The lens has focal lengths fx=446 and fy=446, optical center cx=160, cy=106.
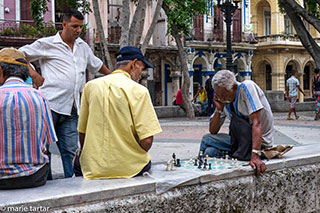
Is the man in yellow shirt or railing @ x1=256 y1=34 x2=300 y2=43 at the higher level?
railing @ x1=256 y1=34 x2=300 y2=43

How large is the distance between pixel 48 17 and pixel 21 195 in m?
23.7

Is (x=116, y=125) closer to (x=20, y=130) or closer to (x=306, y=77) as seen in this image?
(x=20, y=130)

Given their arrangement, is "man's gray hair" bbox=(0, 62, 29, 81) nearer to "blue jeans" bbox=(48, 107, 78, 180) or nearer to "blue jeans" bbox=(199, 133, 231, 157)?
"blue jeans" bbox=(48, 107, 78, 180)

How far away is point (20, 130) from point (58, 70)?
59.6 inches

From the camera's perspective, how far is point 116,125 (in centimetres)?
345

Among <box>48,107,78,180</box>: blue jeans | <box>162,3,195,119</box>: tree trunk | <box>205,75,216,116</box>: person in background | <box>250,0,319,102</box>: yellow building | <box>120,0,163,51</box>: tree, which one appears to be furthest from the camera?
<box>250,0,319,102</box>: yellow building

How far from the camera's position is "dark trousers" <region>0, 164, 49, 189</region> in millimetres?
3088

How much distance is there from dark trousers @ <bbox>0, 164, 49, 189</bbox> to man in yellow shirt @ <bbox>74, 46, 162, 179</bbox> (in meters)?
0.38

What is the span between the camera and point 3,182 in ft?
10.1

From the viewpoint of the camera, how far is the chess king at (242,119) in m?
4.37

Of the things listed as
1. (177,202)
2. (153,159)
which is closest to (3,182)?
(177,202)

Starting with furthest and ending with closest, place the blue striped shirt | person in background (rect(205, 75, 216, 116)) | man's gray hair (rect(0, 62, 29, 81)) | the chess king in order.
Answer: person in background (rect(205, 75, 216, 116))
the chess king
man's gray hair (rect(0, 62, 29, 81))
the blue striped shirt

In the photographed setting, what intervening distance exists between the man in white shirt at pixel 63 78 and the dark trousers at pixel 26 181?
1.24 meters

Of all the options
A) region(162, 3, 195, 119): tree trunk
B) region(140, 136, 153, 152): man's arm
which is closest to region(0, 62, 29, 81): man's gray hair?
region(140, 136, 153, 152): man's arm
